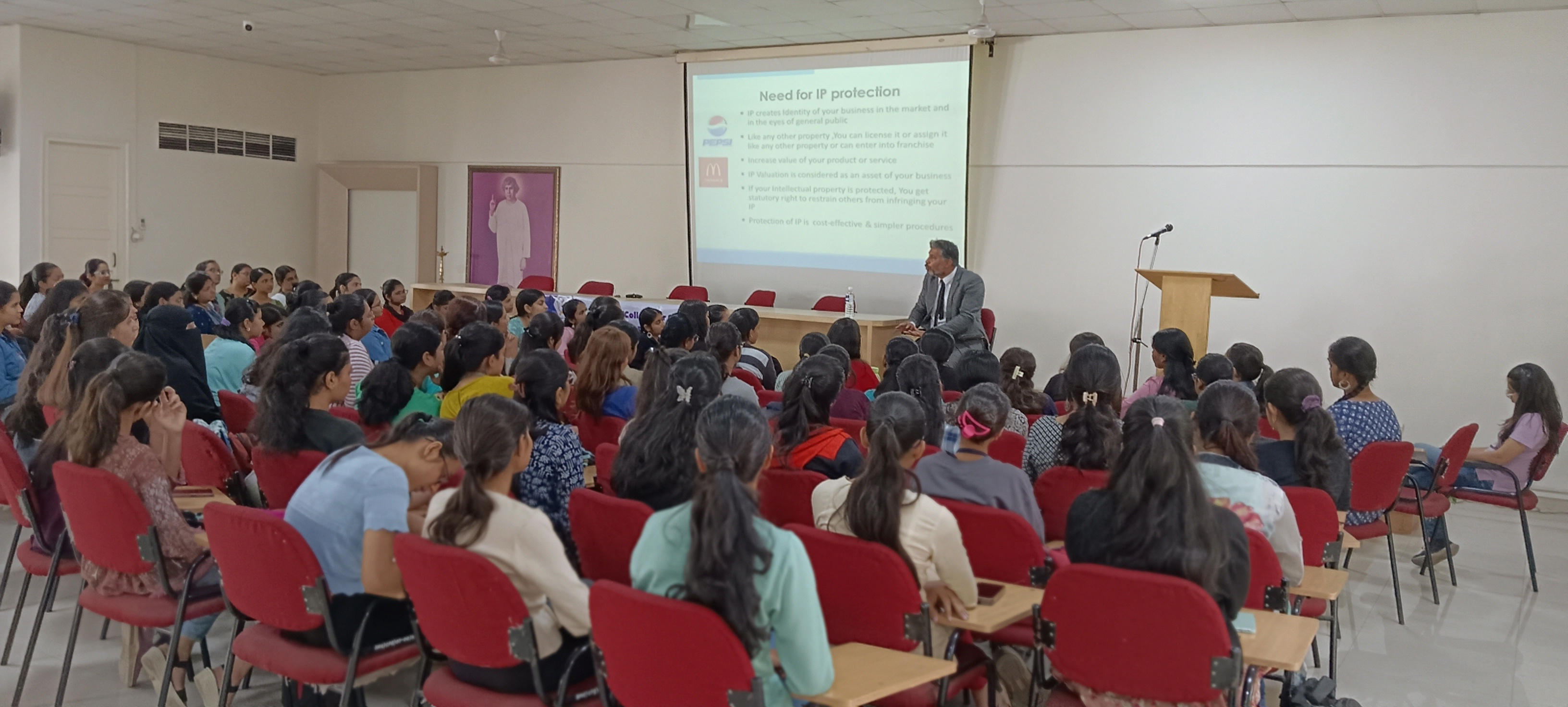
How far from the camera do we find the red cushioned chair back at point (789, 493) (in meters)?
3.41

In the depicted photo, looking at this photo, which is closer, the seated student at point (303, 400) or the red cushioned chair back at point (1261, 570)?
the red cushioned chair back at point (1261, 570)

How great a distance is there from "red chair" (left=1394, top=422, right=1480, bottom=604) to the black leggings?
4083mm

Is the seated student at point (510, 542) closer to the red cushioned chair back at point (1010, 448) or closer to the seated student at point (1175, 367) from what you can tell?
the red cushioned chair back at point (1010, 448)

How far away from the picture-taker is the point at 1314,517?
11.6 feet

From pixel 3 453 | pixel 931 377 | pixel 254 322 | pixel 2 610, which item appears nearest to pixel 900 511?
pixel 931 377

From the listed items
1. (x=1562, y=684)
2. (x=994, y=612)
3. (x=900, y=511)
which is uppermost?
(x=900, y=511)

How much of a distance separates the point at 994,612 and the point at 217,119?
12721 millimetres

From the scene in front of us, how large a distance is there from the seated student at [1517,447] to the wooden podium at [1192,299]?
6.51 feet

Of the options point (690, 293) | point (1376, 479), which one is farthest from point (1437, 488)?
point (690, 293)

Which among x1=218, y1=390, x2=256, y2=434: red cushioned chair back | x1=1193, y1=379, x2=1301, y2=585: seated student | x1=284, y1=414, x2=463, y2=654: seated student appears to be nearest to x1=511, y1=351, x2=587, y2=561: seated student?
x1=284, y1=414, x2=463, y2=654: seated student

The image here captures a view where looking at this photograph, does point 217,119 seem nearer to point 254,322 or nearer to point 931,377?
point 254,322

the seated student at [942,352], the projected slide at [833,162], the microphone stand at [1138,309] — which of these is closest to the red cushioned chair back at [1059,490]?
the seated student at [942,352]

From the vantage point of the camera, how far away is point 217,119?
42.5 ft

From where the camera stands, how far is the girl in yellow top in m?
4.28
